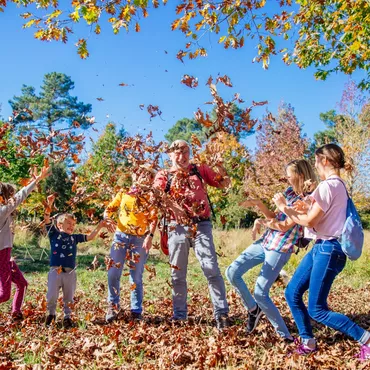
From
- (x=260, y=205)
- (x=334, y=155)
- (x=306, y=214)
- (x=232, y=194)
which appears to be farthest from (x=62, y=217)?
(x=232, y=194)

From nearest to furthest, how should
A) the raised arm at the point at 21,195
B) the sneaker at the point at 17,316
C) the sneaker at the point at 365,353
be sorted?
the sneaker at the point at 365,353 → the raised arm at the point at 21,195 → the sneaker at the point at 17,316

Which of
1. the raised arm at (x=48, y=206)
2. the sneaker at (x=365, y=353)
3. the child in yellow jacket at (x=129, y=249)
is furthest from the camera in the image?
the child in yellow jacket at (x=129, y=249)

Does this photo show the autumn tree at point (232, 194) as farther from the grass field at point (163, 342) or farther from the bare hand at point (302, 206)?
the bare hand at point (302, 206)

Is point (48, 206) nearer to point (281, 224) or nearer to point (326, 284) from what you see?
point (281, 224)

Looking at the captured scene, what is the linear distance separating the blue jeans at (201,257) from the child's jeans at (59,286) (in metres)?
1.33

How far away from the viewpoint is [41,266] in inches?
463

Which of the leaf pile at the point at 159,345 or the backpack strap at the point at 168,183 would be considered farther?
the backpack strap at the point at 168,183

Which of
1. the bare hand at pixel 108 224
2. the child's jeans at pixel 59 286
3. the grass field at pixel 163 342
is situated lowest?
the grass field at pixel 163 342

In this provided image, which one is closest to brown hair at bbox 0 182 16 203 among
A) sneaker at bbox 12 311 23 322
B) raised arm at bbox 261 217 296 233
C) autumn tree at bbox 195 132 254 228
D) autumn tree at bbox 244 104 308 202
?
sneaker at bbox 12 311 23 322

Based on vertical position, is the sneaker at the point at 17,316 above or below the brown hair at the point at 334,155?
below

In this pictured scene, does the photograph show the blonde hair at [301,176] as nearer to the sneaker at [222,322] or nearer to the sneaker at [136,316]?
the sneaker at [222,322]

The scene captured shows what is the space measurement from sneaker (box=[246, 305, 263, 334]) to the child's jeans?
2147 mm

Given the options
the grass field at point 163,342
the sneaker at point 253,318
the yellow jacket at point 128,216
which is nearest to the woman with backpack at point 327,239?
the grass field at point 163,342

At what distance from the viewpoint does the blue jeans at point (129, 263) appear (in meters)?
5.02
